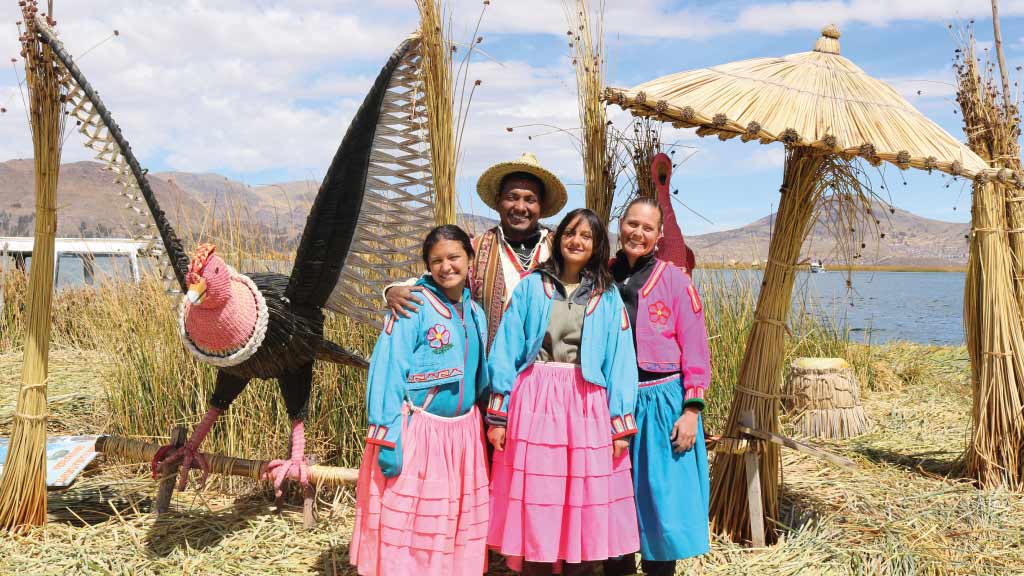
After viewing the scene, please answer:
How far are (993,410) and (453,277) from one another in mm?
3177

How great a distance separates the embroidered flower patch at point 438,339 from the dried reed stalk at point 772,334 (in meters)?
1.32

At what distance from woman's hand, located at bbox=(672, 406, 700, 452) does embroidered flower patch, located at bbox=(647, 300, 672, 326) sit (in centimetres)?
30

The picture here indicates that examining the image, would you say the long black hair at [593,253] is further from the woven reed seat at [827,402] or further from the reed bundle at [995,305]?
the woven reed seat at [827,402]

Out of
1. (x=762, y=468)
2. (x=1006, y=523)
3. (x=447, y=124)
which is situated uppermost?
(x=447, y=124)

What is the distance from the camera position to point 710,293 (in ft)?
18.1

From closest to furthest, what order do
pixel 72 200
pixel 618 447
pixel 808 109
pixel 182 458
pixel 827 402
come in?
pixel 618 447, pixel 808 109, pixel 182 458, pixel 827 402, pixel 72 200

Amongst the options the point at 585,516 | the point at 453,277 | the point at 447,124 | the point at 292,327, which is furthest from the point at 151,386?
the point at 585,516

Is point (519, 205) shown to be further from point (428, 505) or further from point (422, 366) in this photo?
point (428, 505)

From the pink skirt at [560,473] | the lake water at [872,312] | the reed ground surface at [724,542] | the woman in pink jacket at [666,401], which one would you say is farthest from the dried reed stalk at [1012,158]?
the pink skirt at [560,473]

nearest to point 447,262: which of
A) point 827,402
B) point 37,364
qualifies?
point 37,364

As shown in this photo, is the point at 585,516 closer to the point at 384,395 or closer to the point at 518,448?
the point at 518,448

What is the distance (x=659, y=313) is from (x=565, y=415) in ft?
1.59

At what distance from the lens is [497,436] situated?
226 centimetres

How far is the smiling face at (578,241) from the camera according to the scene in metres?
2.31
